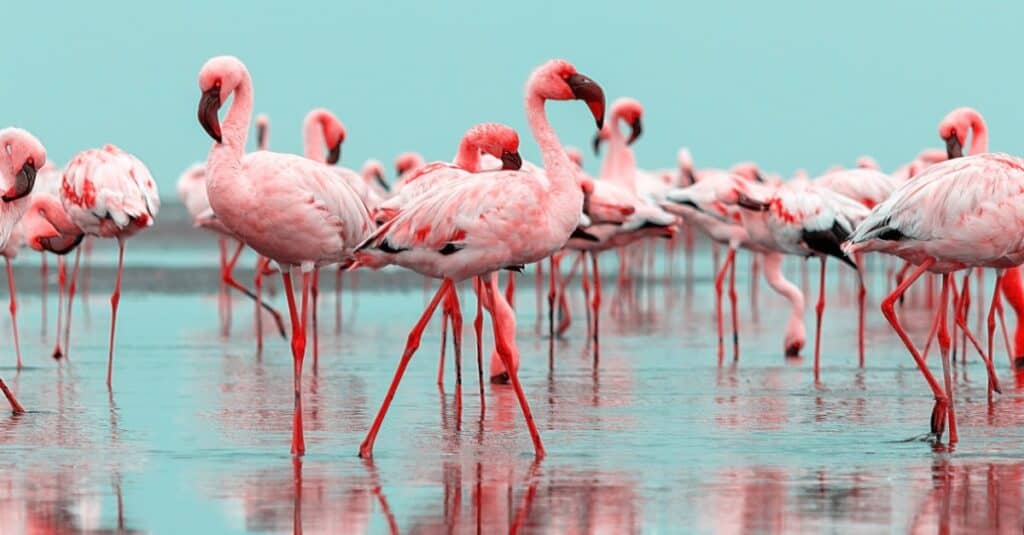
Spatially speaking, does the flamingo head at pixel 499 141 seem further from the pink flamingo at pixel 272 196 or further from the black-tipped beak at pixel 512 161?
the pink flamingo at pixel 272 196

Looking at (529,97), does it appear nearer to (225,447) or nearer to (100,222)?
(225,447)

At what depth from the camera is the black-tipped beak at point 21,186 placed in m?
9.72

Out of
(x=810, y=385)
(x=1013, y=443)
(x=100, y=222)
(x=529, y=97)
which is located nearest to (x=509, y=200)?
(x=529, y=97)

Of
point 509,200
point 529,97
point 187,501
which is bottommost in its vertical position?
point 187,501

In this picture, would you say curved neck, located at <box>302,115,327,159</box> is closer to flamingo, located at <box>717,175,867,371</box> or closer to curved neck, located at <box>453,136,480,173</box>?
flamingo, located at <box>717,175,867,371</box>

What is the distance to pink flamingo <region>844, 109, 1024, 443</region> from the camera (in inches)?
336

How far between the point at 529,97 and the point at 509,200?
0.74 meters

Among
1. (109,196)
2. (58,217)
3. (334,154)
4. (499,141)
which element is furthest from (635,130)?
(499,141)

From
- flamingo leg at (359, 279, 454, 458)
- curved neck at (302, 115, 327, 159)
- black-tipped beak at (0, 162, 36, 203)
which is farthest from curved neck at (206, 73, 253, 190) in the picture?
curved neck at (302, 115, 327, 159)

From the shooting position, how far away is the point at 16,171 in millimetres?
10023

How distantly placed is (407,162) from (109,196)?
12.1 metres

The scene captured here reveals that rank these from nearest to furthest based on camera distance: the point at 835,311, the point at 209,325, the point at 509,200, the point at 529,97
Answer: the point at 509,200
the point at 529,97
the point at 209,325
the point at 835,311

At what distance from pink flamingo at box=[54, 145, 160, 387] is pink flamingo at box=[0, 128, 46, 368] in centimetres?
159

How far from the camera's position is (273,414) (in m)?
9.80
